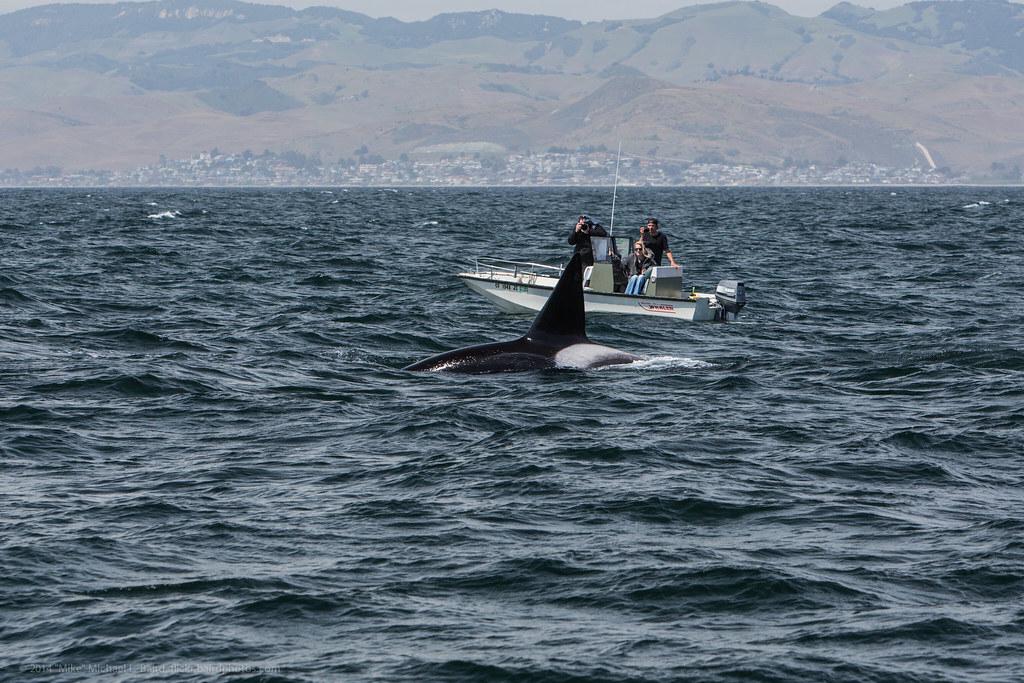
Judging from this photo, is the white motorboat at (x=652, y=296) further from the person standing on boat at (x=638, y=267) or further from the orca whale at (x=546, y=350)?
the orca whale at (x=546, y=350)

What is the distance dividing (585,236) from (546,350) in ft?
27.6

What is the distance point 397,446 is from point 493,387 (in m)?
4.29

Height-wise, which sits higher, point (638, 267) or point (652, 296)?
point (638, 267)

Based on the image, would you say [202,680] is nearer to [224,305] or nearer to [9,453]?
[9,453]

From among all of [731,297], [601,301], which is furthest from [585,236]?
[731,297]

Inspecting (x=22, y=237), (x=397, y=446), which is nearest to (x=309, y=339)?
(x=397, y=446)

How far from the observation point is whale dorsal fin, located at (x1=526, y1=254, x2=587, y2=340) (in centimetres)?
2219

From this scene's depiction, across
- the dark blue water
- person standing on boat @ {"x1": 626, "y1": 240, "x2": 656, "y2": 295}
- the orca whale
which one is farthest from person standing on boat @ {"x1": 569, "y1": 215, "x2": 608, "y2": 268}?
the orca whale

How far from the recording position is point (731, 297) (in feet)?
105

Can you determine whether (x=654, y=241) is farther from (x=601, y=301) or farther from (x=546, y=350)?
(x=546, y=350)

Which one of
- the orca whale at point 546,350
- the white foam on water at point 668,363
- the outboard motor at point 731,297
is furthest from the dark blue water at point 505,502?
the outboard motor at point 731,297

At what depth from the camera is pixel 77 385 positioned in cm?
2180

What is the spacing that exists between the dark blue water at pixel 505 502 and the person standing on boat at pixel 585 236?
168 cm

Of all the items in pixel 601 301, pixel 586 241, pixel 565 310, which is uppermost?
pixel 586 241
